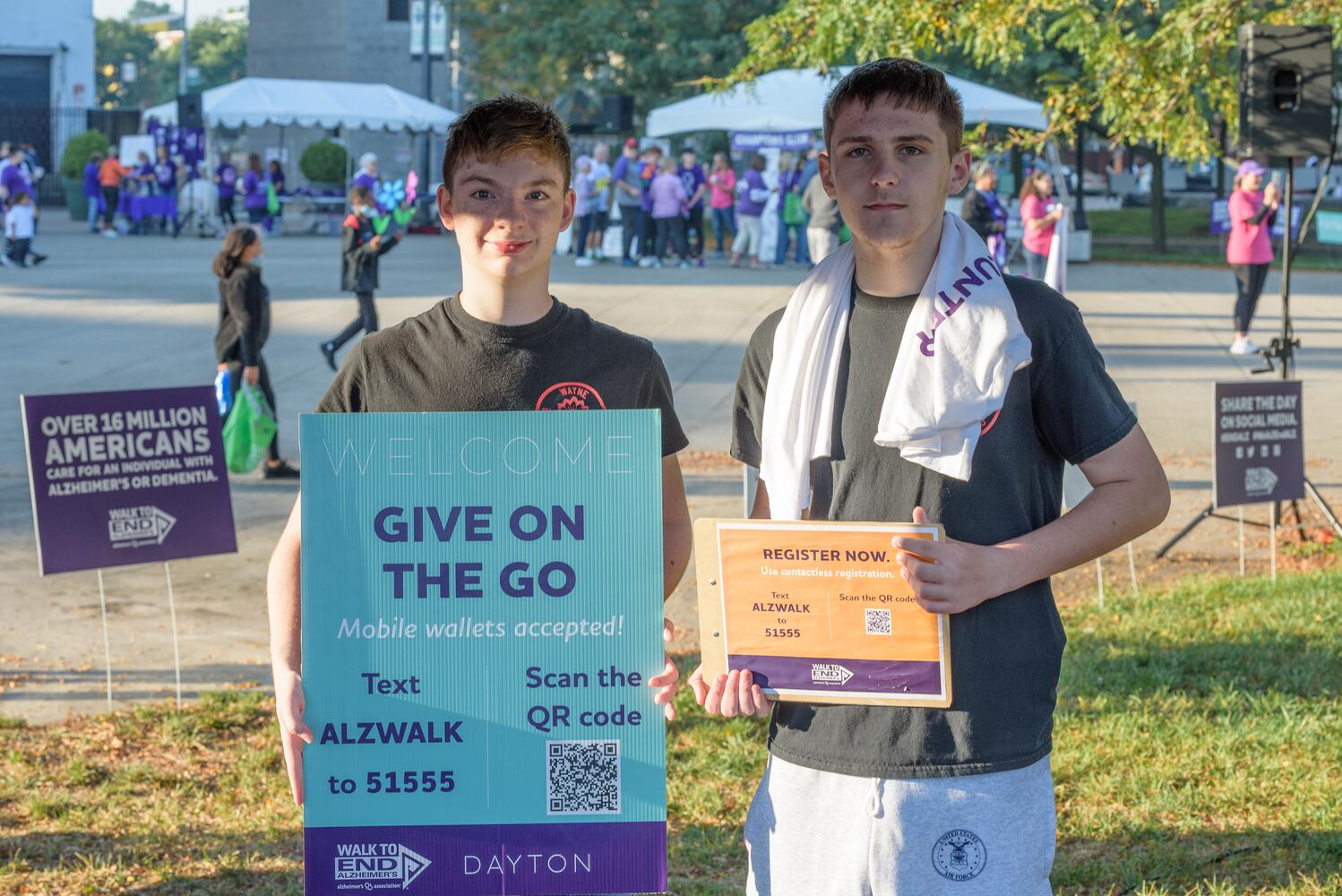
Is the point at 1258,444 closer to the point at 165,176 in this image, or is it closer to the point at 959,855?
the point at 959,855

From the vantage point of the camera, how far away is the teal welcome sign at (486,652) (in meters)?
2.44

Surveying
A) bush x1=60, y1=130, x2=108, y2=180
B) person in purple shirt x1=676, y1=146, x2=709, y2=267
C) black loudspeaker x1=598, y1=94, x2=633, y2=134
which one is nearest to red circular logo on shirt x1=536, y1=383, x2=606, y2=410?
person in purple shirt x1=676, y1=146, x2=709, y2=267

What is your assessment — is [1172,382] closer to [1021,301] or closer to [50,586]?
[50,586]

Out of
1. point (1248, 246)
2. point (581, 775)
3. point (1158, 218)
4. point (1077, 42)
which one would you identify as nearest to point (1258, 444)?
point (1077, 42)

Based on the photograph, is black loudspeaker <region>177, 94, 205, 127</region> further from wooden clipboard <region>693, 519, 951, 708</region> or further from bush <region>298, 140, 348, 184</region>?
wooden clipboard <region>693, 519, 951, 708</region>

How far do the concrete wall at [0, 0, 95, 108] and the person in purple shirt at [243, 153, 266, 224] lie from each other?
19.3 meters

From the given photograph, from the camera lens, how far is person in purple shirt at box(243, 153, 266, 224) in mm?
34344

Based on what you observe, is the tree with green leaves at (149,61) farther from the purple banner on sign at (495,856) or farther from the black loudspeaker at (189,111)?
the purple banner on sign at (495,856)

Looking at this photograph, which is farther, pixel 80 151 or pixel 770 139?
pixel 80 151

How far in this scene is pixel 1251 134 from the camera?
9188mm

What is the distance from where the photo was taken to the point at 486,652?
8.06ft

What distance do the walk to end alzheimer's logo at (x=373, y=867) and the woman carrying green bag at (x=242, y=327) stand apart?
314 inches

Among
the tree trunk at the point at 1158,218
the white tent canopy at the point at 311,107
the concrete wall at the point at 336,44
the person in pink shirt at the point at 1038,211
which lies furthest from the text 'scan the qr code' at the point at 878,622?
the concrete wall at the point at 336,44

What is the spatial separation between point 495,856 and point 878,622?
27.9 inches
